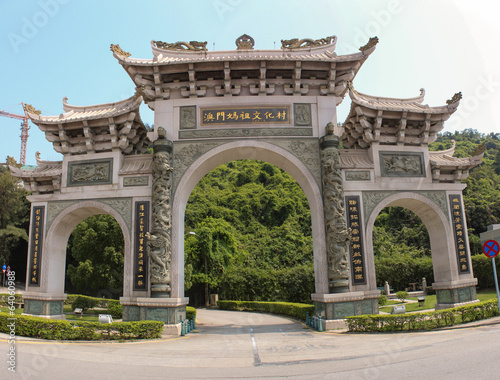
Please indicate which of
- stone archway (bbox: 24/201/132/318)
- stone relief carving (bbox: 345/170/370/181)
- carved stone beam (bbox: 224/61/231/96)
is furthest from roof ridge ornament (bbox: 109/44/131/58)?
stone relief carving (bbox: 345/170/370/181)

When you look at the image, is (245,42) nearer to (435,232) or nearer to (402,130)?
(402,130)

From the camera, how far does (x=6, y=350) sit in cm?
671

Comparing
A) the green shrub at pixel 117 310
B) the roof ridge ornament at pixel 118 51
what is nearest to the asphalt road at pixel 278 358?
the green shrub at pixel 117 310

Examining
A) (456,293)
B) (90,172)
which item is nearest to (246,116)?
(90,172)

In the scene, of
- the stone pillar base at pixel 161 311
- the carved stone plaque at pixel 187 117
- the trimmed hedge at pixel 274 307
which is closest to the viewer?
the stone pillar base at pixel 161 311

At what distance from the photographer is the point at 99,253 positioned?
65.5ft

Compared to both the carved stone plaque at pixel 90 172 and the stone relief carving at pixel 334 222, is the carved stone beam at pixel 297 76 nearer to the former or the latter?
the stone relief carving at pixel 334 222

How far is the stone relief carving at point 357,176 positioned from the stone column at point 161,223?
4979 millimetres

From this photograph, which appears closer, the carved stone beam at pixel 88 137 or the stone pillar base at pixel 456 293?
the stone pillar base at pixel 456 293

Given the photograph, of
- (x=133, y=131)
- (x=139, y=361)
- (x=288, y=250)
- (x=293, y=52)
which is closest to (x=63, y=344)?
(x=139, y=361)

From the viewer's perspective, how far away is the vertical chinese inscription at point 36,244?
1079 centimetres

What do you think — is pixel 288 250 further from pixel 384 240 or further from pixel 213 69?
pixel 213 69

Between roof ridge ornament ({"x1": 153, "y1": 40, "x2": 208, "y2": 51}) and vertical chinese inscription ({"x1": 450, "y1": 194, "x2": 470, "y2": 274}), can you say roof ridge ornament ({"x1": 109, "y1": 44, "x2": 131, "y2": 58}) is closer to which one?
roof ridge ornament ({"x1": 153, "y1": 40, "x2": 208, "y2": 51})

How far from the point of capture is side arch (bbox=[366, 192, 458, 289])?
419 inches
